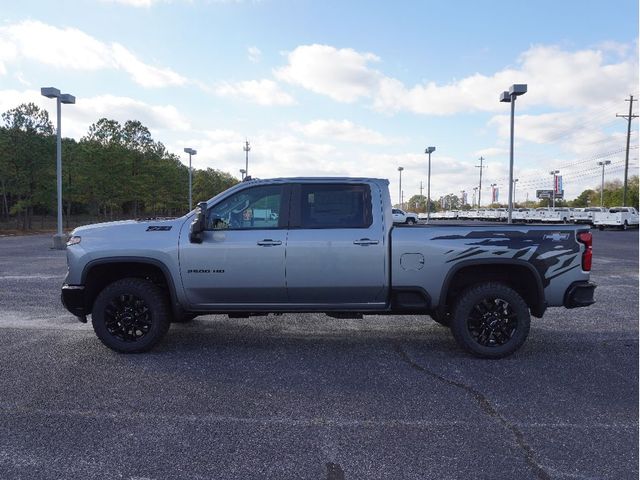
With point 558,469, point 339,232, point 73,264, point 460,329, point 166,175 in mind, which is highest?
point 166,175

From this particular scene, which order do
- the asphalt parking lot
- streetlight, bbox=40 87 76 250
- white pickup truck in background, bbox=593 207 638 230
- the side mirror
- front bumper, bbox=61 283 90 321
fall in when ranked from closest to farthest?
the asphalt parking lot, the side mirror, front bumper, bbox=61 283 90 321, streetlight, bbox=40 87 76 250, white pickup truck in background, bbox=593 207 638 230

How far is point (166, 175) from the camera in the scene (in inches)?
1884

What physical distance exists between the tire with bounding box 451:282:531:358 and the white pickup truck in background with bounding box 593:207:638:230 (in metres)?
40.5

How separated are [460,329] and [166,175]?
46.6 m

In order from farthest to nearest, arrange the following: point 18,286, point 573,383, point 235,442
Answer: point 18,286, point 573,383, point 235,442

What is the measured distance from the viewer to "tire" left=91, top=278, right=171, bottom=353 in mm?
5242

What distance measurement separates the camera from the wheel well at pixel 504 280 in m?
5.23

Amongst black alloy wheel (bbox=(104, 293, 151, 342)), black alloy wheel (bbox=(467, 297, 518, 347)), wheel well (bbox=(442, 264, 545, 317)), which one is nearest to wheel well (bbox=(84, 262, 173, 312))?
black alloy wheel (bbox=(104, 293, 151, 342))

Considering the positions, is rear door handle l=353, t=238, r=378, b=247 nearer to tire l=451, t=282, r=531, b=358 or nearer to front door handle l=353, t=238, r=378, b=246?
front door handle l=353, t=238, r=378, b=246

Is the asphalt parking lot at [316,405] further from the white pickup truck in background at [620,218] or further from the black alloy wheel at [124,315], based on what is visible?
the white pickup truck in background at [620,218]

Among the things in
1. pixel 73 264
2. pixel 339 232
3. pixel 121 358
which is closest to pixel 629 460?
pixel 339 232

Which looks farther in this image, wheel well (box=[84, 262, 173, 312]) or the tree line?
the tree line

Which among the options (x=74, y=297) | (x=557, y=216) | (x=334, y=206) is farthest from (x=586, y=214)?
(x=74, y=297)

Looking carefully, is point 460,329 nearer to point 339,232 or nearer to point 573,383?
point 573,383
